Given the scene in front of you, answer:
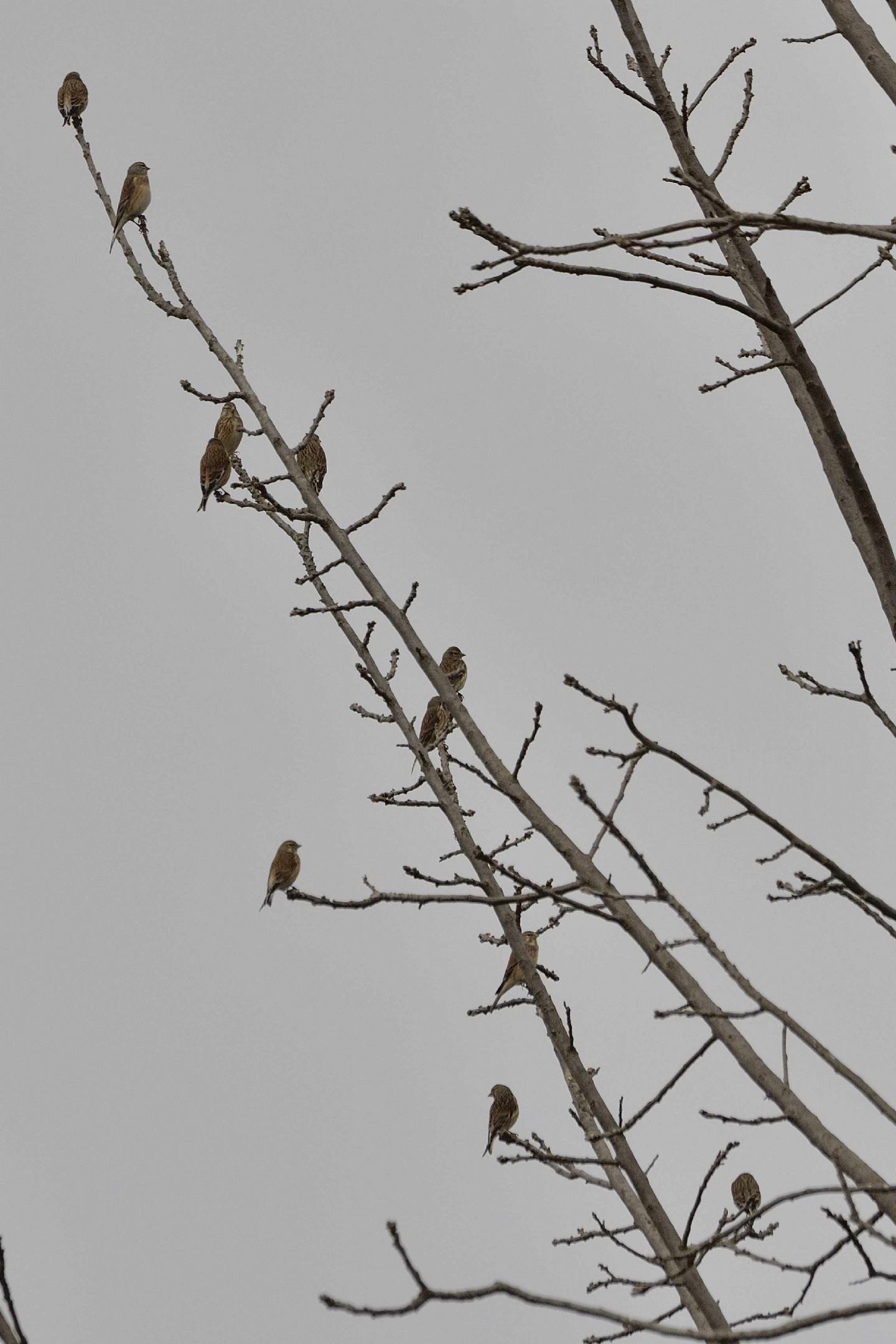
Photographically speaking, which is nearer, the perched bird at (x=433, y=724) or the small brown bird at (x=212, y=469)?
the perched bird at (x=433, y=724)

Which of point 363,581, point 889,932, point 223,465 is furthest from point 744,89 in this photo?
point 223,465

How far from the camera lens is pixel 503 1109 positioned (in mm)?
11734

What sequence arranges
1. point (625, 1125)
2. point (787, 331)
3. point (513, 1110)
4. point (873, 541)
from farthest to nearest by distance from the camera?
1. point (513, 1110)
2. point (873, 541)
3. point (787, 331)
4. point (625, 1125)

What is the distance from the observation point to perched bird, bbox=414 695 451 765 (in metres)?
10.6

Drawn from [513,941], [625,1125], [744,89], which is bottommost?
[625,1125]

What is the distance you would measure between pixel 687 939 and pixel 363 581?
346 centimetres

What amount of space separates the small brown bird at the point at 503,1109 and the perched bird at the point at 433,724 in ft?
9.02

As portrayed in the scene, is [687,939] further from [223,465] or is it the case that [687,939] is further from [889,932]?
[223,465]

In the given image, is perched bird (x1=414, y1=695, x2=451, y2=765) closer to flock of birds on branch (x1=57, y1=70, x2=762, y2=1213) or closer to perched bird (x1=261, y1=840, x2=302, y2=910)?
flock of birds on branch (x1=57, y1=70, x2=762, y2=1213)

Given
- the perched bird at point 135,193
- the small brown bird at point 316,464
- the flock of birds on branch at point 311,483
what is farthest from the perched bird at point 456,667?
the perched bird at point 135,193

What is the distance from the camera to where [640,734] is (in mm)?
3842

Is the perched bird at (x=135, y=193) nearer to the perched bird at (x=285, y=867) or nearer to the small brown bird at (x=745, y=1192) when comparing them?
the perched bird at (x=285, y=867)

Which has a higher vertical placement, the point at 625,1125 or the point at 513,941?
the point at 513,941

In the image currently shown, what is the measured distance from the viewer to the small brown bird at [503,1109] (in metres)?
11.6
